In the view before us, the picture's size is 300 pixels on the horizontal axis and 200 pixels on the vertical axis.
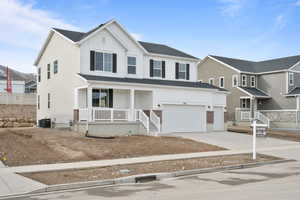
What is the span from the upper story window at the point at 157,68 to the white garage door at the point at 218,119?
5776 mm

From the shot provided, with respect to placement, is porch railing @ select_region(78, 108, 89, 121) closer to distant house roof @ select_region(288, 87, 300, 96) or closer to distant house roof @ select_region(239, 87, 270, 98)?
distant house roof @ select_region(239, 87, 270, 98)

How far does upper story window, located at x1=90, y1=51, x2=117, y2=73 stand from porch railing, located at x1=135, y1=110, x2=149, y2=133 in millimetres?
4169

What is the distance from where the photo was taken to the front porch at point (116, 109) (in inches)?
833

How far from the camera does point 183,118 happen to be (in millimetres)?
25594

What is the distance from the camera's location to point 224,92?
2908 centimetres

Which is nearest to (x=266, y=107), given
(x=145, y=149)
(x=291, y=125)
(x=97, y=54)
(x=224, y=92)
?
(x=291, y=125)

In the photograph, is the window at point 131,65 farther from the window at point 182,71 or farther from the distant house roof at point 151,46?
the window at point 182,71

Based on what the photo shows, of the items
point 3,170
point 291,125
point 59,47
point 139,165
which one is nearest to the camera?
point 3,170

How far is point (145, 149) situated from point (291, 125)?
23.6 meters

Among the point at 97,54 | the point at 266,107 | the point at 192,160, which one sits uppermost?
the point at 97,54

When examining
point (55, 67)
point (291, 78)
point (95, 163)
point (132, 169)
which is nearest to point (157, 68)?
point (55, 67)

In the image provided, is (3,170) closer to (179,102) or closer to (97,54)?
(97,54)

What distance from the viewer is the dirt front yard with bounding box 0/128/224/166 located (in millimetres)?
13508

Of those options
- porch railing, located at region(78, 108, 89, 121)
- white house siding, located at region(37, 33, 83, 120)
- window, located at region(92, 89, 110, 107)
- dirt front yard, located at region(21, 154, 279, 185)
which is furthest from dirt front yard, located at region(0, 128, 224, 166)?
white house siding, located at region(37, 33, 83, 120)
